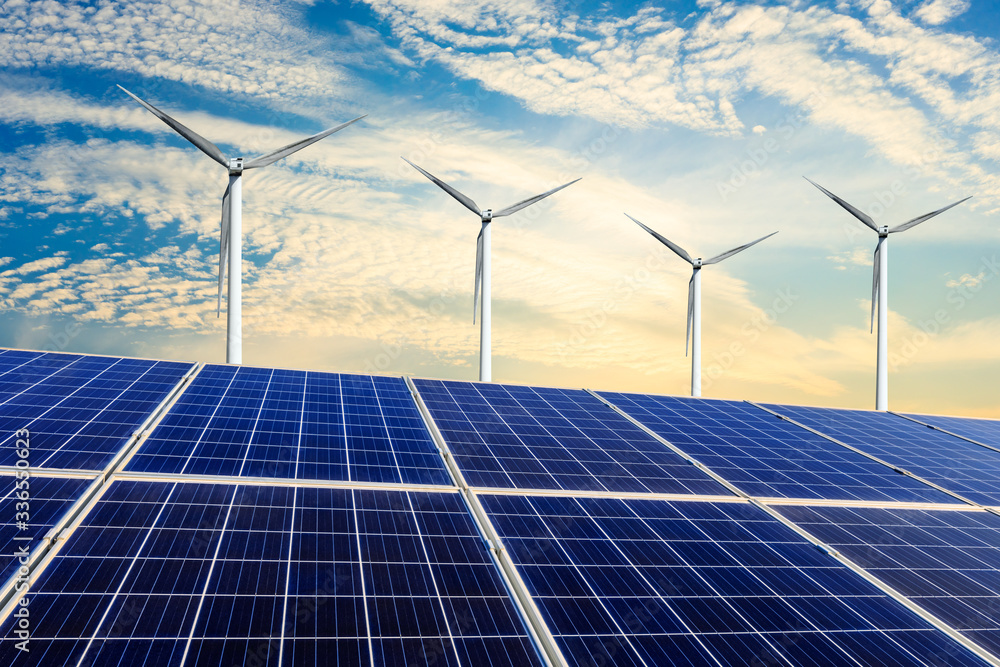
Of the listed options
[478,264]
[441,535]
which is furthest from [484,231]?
[441,535]

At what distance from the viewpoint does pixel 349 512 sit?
17.0 metres

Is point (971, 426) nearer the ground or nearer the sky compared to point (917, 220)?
nearer the ground

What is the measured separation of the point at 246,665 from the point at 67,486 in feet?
28.0

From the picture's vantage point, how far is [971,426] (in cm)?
4012

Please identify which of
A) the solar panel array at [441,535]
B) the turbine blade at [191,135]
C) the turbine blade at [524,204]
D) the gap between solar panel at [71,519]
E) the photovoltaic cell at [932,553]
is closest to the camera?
the gap between solar panel at [71,519]

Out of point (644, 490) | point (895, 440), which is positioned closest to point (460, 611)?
point (644, 490)

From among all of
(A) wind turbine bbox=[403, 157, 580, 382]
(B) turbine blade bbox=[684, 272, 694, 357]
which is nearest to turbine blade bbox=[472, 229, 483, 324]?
(A) wind turbine bbox=[403, 157, 580, 382]

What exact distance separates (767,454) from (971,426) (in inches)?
853

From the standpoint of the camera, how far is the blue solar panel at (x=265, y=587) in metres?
11.8

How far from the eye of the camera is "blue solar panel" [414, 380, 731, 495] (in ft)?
70.0

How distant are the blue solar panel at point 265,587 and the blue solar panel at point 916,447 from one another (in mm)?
22354

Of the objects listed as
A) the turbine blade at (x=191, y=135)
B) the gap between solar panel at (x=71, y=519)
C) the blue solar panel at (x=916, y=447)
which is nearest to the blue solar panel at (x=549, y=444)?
the gap between solar panel at (x=71, y=519)

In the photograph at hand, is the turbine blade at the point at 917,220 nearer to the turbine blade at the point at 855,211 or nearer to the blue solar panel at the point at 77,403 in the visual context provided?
the turbine blade at the point at 855,211

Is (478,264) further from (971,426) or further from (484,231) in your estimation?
(971,426)
